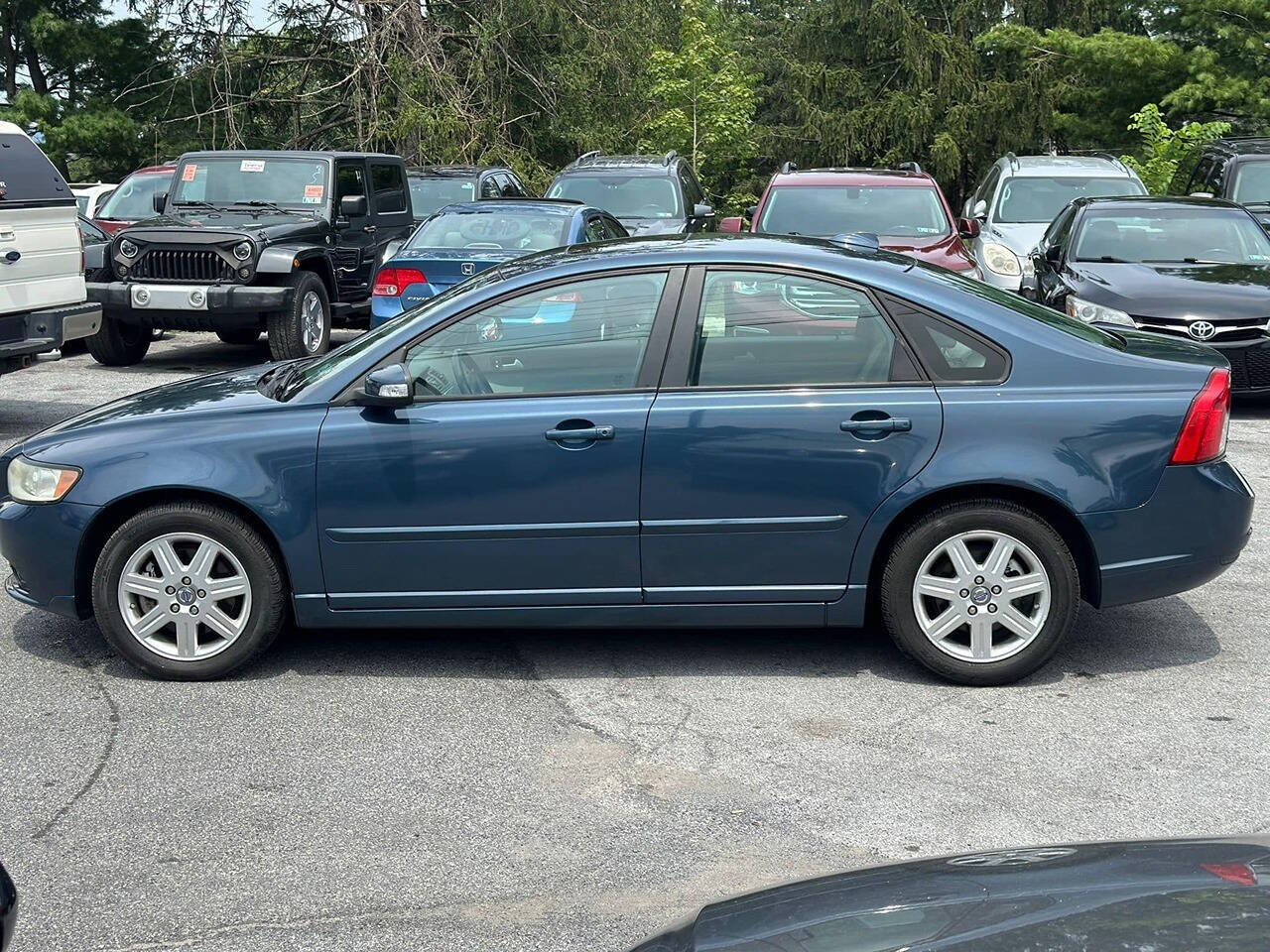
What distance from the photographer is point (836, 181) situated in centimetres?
1373

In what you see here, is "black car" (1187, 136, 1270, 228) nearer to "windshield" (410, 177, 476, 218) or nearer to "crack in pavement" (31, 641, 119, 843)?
"windshield" (410, 177, 476, 218)

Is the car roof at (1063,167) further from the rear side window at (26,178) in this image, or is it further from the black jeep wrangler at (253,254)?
the rear side window at (26,178)

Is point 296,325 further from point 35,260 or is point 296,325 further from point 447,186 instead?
point 447,186

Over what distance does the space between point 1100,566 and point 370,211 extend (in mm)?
11603

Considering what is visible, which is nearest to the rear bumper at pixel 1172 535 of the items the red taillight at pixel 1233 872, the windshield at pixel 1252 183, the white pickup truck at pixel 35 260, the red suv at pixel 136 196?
the red taillight at pixel 1233 872

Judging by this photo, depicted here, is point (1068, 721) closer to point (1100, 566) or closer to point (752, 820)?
point (1100, 566)

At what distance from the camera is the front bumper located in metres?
13.3

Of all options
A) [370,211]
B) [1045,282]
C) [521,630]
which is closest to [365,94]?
[370,211]

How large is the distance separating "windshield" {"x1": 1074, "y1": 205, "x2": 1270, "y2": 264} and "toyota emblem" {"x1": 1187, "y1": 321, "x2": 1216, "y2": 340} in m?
1.39

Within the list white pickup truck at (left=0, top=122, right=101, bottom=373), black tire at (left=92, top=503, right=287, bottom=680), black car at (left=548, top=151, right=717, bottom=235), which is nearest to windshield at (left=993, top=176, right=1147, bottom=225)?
black car at (left=548, top=151, right=717, bottom=235)

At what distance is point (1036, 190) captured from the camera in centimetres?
1689

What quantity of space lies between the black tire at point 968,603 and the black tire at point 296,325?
356 inches

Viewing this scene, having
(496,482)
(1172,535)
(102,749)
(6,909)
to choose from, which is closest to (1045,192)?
(1172,535)

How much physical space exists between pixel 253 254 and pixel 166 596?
8.54m
